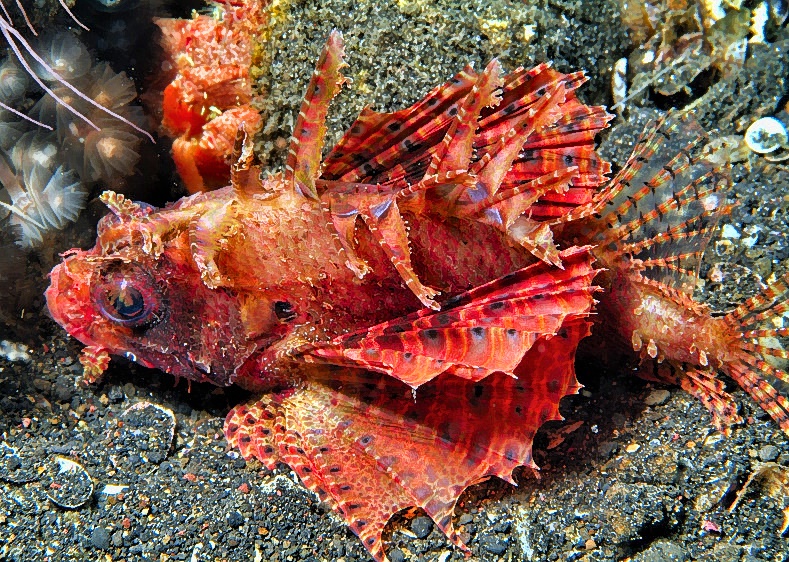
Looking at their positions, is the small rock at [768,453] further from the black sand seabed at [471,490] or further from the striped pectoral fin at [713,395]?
the striped pectoral fin at [713,395]

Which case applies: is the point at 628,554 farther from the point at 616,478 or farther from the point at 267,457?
the point at 267,457

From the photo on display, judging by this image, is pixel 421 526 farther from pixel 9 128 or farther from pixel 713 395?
pixel 9 128

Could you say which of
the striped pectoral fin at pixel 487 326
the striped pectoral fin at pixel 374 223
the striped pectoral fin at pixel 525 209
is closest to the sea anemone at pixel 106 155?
the striped pectoral fin at pixel 374 223

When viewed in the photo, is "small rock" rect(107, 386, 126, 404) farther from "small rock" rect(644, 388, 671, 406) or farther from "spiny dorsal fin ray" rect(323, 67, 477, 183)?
"small rock" rect(644, 388, 671, 406)

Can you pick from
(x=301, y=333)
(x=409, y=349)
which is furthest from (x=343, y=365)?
(x=409, y=349)

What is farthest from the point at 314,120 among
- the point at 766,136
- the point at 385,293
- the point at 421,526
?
the point at 766,136
